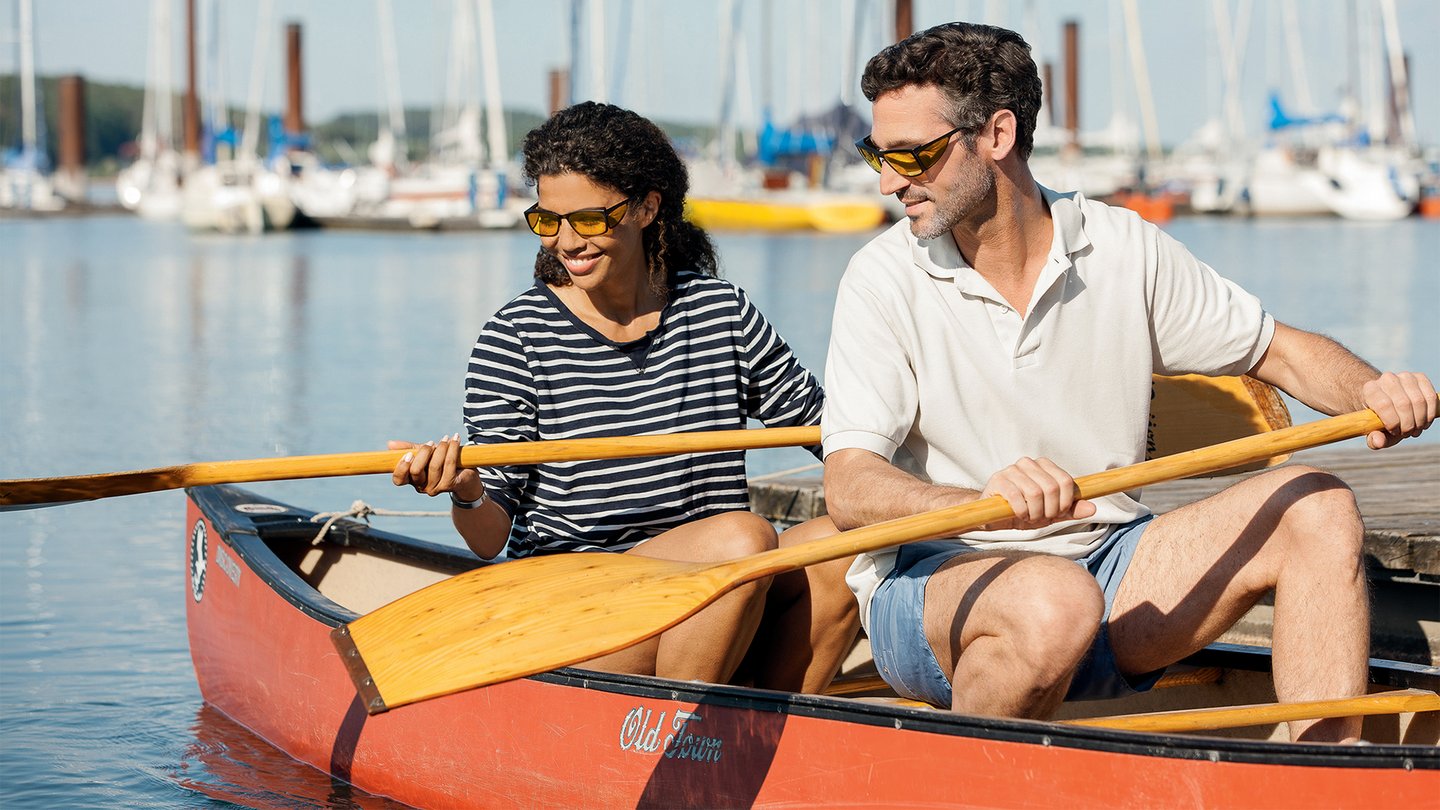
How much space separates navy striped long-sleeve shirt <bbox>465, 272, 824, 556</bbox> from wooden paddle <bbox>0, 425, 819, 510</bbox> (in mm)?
122

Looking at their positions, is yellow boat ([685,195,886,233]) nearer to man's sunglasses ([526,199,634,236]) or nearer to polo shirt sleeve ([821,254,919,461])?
man's sunglasses ([526,199,634,236])

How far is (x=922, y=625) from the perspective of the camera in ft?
11.2

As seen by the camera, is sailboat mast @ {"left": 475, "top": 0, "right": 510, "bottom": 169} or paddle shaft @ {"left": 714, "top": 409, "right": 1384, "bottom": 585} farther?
sailboat mast @ {"left": 475, "top": 0, "right": 510, "bottom": 169}

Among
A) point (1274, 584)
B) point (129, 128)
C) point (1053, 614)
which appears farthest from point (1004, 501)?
point (129, 128)

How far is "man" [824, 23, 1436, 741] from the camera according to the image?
3.30 meters

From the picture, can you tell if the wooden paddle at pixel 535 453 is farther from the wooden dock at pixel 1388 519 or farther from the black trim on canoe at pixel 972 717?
the wooden dock at pixel 1388 519

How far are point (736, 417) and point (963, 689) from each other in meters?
1.13

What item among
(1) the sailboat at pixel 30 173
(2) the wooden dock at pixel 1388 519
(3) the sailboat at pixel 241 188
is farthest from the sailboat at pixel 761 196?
(2) the wooden dock at pixel 1388 519

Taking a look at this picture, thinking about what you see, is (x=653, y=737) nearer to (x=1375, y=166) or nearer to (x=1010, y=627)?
(x=1010, y=627)

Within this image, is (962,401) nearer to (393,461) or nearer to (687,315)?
(687,315)

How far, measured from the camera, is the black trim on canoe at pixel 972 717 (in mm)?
3002

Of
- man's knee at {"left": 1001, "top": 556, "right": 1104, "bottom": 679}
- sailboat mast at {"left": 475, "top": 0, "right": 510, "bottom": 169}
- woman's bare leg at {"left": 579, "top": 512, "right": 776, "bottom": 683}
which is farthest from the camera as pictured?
sailboat mast at {"left": 475, "top": 0, "right": 510, "bottom": 169}

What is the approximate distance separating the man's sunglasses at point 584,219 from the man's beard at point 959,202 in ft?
2.69

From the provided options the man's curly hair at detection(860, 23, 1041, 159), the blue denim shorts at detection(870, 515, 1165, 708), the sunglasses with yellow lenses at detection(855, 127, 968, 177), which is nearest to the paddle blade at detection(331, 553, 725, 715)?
the blue denim shorts at detection(870, 515, 1165, 708)
